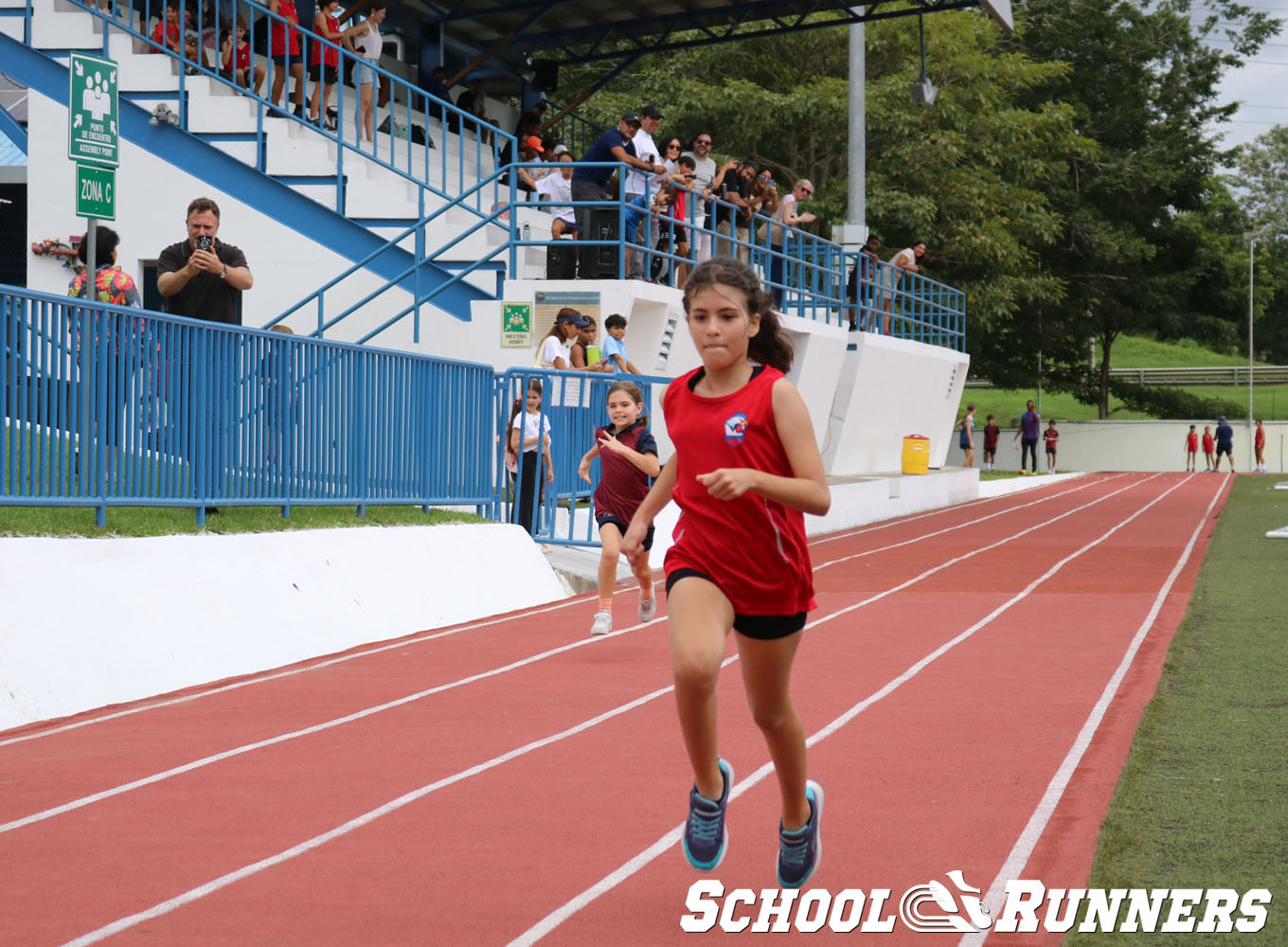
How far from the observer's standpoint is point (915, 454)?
33.7 meters

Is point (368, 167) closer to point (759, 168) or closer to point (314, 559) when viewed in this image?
point (314, 559)

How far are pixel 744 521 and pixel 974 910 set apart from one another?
1.46m

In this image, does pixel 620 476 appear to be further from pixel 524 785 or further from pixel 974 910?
pixel 974 910

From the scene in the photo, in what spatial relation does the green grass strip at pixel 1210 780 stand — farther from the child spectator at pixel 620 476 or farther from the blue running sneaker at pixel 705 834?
the child spectator at pixel 620 476

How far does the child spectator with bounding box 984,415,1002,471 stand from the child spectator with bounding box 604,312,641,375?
37543 millimetres

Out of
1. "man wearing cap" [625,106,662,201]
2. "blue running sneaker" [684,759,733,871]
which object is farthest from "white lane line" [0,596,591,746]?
"man wearing cap" [625,106,662,201]

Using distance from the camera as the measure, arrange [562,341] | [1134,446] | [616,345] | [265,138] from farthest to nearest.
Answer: [1134,446] → [265,138] → [616,345] → [562,341]

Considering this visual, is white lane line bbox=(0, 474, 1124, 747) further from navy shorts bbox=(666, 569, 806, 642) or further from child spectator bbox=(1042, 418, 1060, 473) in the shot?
child spectator bbox=(1042, 418, 1060, 473)

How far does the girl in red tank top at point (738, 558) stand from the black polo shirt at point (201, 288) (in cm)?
788

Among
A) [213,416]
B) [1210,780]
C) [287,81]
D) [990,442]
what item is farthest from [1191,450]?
[1210,780]

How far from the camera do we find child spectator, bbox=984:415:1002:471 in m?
55.2

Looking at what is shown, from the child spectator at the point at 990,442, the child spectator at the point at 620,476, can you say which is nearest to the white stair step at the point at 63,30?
the child spectator at the point at 620,476

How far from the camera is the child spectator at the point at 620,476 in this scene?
11242 mm

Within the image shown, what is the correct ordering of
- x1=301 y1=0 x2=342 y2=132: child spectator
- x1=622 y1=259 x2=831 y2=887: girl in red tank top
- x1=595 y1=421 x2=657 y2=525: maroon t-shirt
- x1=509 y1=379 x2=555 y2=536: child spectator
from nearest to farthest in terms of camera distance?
x1=622 y1=259 x2=831 y2=887: girl in red tank top → x1=595 y1=421 x2=657 y2=525: maroon t-shirt → x1=509 y1=379 x2=555 y2=536: child spectator → x1=301 y1=0 x2=342 y2=132: child spectator
